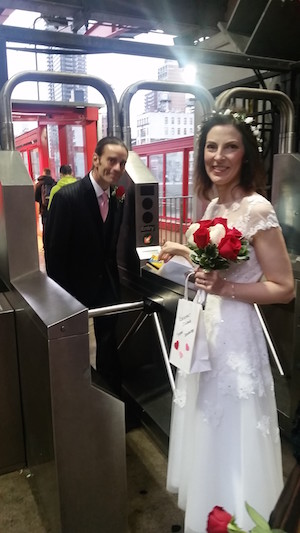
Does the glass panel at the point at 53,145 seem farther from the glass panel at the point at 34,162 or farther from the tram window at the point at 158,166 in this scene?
the tram window at the point at 158,166

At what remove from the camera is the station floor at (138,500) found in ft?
5.14

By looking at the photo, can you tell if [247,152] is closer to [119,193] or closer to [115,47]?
[119,193]

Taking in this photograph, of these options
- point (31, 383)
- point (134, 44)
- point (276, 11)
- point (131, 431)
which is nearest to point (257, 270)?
point (31, 383)

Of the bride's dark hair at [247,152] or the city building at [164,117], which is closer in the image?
the bride's dark hair at [247,152]

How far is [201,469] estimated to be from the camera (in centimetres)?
126

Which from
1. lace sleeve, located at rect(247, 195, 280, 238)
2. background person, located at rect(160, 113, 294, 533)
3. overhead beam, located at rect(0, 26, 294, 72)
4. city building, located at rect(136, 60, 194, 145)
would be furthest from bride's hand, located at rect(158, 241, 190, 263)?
city building, located at rect(136, 60, 194, 145)

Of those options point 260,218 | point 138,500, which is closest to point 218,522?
point 260,218

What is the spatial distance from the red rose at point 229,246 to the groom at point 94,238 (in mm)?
982

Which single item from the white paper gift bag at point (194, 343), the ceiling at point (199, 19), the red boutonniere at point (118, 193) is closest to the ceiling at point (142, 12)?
the ceiling at point (199, 19)

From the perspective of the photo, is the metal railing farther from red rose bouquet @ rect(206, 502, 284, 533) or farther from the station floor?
red rose bouquet @ rect(206, 502, 284, 533)

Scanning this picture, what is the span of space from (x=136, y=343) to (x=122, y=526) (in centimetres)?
113

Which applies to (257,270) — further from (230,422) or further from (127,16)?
(127,16)

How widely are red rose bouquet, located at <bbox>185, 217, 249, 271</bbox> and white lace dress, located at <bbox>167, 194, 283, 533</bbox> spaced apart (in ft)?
0.22

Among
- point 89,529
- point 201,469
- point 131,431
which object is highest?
point 201,469
